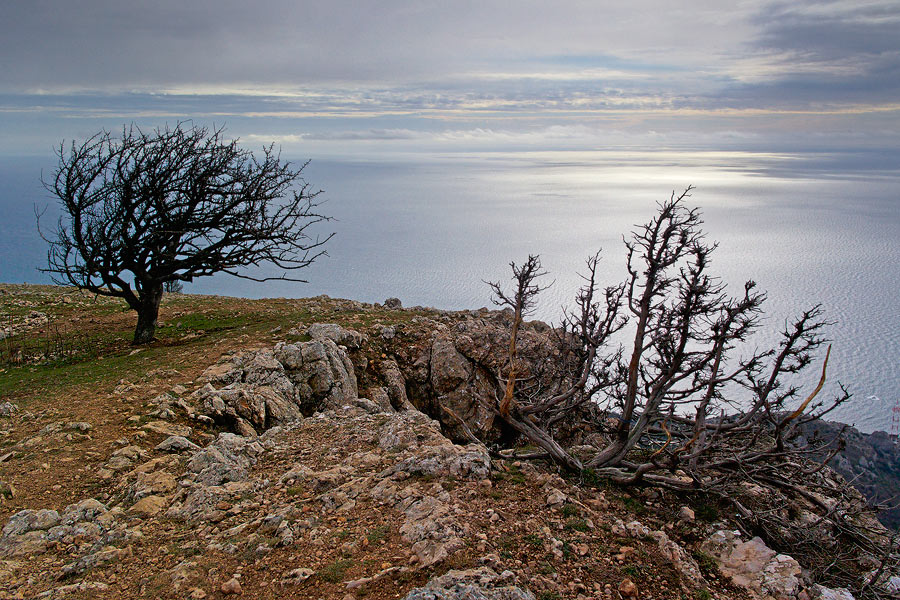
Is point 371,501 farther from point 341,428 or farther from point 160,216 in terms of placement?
point 160,216

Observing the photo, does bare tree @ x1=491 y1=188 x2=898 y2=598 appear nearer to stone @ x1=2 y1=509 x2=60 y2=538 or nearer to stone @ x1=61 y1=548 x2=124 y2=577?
stone @ x1=61 y1=548 x2=124 y2=577

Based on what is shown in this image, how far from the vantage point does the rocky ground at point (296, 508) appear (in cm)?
539

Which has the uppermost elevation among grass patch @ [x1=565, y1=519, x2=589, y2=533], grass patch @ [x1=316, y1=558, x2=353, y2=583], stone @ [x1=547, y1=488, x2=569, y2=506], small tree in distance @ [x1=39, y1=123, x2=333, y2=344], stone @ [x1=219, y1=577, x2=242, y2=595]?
small tree in distance @ [x1=39, y1=123, x2=333, y2=344]

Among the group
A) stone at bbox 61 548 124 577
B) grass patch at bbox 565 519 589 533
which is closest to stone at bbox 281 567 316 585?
stone at bbox 61 548 124 577

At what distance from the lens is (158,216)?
1477 centimetres

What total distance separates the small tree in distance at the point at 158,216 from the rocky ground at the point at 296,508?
338 centimetres

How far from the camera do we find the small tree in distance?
46.3ft

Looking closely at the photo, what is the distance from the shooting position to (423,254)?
61.6 metres

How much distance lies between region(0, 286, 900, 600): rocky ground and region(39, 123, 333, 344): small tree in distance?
3382mm

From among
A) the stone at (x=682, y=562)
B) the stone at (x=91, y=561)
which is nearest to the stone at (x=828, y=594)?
the stone at (x=682, y=562)

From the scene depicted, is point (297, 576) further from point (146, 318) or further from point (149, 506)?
point (146, 318)

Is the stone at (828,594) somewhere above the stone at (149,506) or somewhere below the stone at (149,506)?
above

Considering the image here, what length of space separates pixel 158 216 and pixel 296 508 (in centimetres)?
1144

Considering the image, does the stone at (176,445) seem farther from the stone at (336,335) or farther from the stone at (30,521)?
the stone at (336,335)
